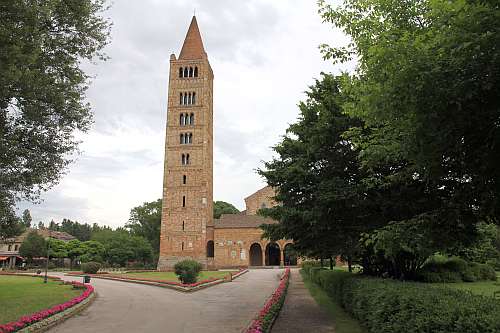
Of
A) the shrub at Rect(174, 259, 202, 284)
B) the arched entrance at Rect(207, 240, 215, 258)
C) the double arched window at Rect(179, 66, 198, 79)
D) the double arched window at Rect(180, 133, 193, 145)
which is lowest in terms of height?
the shrub at Rect(174, 259, 202, 284)

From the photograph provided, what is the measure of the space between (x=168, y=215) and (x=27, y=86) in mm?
44853

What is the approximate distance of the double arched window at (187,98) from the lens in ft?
196

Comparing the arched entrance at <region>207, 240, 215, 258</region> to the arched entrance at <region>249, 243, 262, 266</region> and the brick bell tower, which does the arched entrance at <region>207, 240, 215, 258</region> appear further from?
the arched entrance at <region>249, 243, 262, 266</region>

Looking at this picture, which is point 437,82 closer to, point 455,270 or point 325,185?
point 325,185

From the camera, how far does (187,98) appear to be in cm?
5981

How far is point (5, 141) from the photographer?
13.1m

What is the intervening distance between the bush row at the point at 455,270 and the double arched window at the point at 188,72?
44.7 metres

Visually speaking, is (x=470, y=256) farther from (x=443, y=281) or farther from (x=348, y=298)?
(x=348, y=298)

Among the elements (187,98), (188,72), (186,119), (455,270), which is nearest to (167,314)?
(455,270)

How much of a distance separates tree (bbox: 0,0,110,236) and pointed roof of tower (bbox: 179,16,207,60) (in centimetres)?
4751

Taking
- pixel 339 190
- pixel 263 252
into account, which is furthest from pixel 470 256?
pixel 263 252

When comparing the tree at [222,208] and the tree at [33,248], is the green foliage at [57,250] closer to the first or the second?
the tree at [33,248]

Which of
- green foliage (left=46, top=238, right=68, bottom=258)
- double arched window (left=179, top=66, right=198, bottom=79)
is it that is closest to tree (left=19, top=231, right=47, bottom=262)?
green foliage (left=46, top=238, right=68, bottom=258)

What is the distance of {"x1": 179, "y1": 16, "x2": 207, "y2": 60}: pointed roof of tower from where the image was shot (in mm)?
61344
